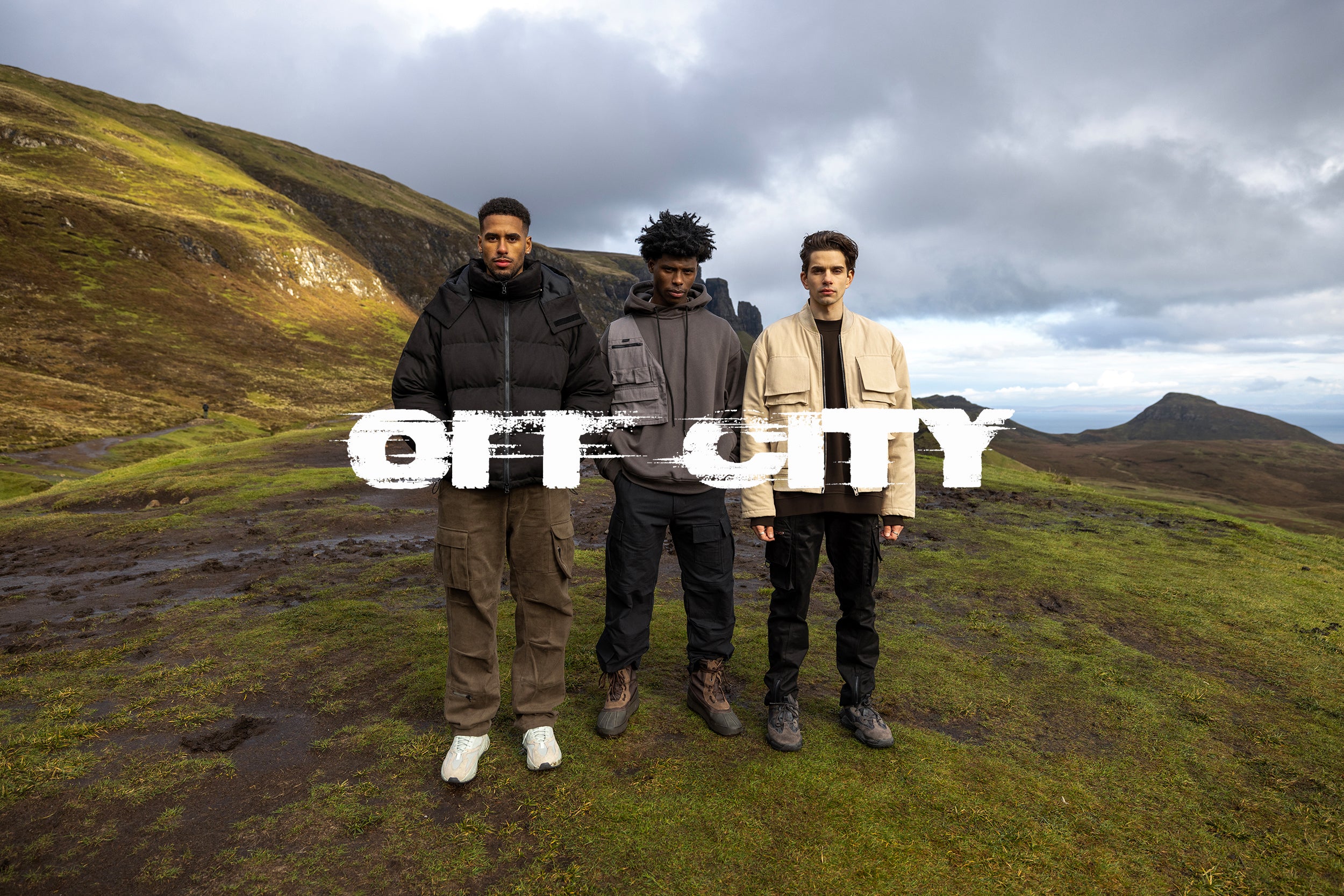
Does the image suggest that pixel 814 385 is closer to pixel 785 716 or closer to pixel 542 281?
pixel 542 281

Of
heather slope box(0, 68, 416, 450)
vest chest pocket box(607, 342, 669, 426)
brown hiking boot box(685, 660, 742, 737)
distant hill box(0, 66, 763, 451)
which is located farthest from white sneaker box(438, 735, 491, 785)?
heather slope box(0, 68, 416, 450)

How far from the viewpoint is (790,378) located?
3.91 m

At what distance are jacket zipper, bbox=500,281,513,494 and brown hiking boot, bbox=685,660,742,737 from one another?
179 cm

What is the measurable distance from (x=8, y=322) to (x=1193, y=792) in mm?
73743

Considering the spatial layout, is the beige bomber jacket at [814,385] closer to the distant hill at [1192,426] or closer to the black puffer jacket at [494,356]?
the black puffer jacket at [494,356]

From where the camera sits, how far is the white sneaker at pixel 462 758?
3.37 m

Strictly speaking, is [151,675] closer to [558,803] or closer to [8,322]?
[558,803]

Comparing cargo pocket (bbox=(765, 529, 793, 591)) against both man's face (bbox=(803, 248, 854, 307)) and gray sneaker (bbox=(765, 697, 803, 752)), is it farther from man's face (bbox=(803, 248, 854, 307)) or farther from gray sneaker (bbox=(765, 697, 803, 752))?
man's face (bbox=(803, 248, 854, 307))

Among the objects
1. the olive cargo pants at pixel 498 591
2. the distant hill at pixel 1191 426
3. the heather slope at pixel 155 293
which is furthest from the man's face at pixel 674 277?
the distant hill at pixel 1191 426

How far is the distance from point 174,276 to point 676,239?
86.3 meters

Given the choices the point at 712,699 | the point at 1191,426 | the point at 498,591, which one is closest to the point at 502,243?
the point at 498,591

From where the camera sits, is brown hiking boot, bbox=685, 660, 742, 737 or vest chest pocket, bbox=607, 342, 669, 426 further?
vest chest pocket, bbox=607, 342, 669, 426

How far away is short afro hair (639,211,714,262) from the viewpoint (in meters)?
3.88

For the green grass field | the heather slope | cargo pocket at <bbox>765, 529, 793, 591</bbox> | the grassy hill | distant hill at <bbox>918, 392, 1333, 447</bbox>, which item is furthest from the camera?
distant hill at <bbox>918, 392, 1333, 447</bbox>
